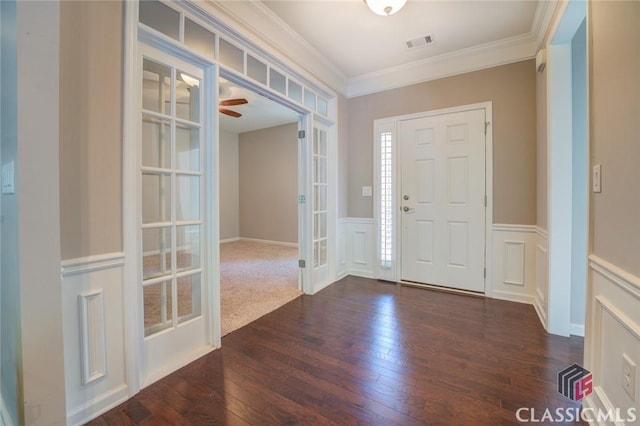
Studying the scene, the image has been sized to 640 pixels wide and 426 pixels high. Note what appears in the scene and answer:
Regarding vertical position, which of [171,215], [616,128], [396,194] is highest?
[616,128]

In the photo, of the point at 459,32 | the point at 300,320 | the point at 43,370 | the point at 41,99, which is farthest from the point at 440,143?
the point at 43,370

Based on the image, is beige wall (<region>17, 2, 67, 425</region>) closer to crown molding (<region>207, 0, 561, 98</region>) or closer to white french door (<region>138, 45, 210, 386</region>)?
white french door (<region>138, 45, 210, 386</region>)

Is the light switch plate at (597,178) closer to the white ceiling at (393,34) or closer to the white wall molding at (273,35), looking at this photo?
the white ceiling at (393,34)

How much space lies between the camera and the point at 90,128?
1.40 m

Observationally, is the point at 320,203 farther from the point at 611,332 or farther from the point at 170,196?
the point at 611,332

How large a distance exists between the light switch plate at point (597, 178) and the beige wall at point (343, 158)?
2.59 meters

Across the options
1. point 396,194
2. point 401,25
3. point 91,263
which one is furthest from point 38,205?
point 396,194

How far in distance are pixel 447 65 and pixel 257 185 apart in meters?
4.90

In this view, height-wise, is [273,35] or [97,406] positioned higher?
[273,35]

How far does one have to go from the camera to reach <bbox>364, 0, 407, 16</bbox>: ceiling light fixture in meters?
2.12

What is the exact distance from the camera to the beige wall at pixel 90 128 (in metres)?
1.32

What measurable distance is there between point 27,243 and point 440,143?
351cm

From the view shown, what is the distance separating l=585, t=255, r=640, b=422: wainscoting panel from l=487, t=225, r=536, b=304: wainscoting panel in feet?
5.24

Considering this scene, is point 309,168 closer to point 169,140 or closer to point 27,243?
point 169,140
